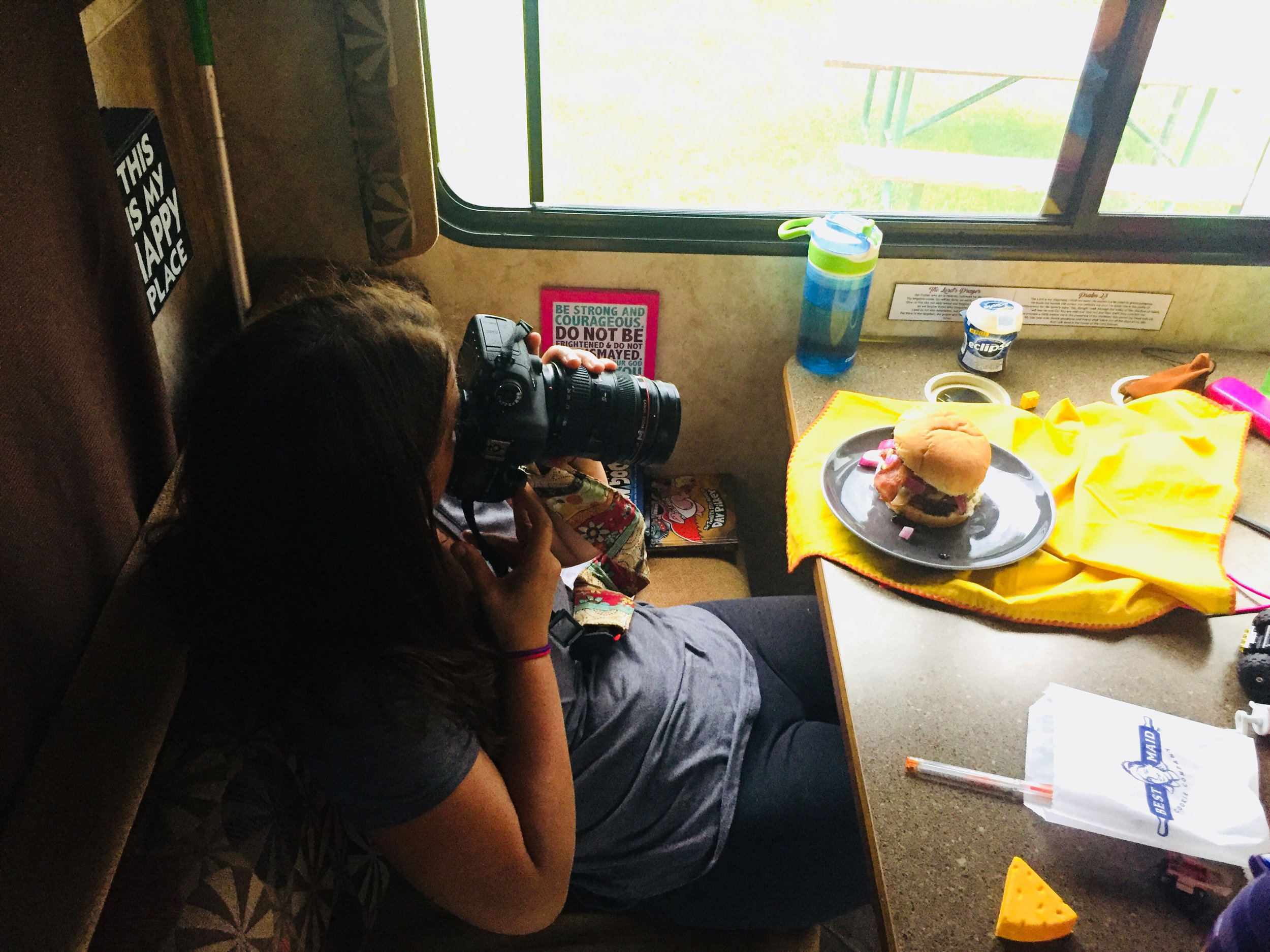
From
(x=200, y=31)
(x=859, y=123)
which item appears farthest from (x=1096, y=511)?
(x=859, y=123)

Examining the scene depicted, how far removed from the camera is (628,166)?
6.18 feet

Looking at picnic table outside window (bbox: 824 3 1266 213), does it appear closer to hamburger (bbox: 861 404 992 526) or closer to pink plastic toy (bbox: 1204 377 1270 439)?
pink plastic toy (bbox: 1204 377 1270 439)

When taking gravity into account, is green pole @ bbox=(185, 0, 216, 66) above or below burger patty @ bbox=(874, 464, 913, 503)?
above

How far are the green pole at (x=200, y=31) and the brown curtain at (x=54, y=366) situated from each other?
0.45 metres

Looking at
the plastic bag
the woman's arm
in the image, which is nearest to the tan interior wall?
the woman's arm

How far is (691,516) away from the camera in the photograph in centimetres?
172

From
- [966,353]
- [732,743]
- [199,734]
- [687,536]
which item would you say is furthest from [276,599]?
[966,353]

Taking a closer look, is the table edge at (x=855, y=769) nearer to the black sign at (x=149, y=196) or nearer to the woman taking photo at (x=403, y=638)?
the woman taking photo at (x=403, y=638)

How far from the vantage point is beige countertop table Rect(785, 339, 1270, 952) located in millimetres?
771

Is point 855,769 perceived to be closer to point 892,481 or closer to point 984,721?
point 984,721

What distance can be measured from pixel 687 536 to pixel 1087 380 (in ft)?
2.54

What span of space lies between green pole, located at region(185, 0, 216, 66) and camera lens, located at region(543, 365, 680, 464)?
709 mm

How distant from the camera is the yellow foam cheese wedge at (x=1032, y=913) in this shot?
29.3 inches

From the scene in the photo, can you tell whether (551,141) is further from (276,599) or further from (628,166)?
(276,599)
